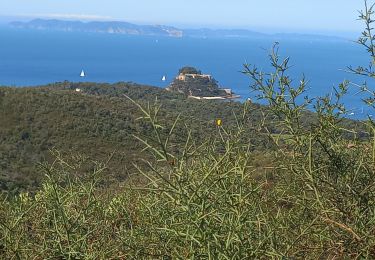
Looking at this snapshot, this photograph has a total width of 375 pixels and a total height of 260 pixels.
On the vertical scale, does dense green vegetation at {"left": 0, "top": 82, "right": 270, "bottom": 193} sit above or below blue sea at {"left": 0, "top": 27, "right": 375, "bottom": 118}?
above

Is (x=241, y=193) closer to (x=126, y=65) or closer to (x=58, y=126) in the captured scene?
(x=58, y=126)

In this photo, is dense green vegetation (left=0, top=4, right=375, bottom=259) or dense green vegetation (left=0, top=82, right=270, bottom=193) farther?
dense green vegetation (left=0, top=82, right=270, bottom=193)

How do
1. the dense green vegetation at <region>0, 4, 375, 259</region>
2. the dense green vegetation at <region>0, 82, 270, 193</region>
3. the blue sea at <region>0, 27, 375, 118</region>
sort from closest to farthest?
the dense green vegetation at <region>0, 4, 375, 259</region>
the dense green vegetation at <region>0, 82, 270, 193</region>
the blue sea at <region>0, 27, 375, 118</region>

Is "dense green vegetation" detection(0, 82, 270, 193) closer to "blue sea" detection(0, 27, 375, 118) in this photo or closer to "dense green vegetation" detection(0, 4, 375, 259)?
"dense green vegetation" detection(0, 4, 375, 259)

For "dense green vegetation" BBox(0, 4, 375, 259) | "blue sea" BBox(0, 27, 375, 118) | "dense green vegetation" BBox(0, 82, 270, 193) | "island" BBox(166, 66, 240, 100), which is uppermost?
"dense green vegetation" BBox(0, 4, 375, 259)

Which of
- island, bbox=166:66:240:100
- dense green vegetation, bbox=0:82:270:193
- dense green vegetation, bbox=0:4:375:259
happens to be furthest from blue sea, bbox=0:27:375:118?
dense green vegetation, bbox=0:4:375:259

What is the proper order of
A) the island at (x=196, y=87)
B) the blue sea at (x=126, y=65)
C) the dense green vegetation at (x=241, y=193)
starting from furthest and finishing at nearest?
the blue sea at (x=126, y=65) < the island at (x=196, y=87) < the dense green vegetation at (x=241, y=193)

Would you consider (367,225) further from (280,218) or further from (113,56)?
(113,56)

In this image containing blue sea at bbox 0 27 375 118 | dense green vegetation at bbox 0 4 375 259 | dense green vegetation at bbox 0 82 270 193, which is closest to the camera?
dense green vegetation at bbox 0 4 375 259

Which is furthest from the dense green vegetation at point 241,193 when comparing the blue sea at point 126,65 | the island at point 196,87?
the blue sea at point 126,65

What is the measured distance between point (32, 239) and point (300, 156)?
1365mm

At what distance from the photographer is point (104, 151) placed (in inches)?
1157

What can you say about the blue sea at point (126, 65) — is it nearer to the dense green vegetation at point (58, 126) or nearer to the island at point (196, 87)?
the island at point (196, 87)

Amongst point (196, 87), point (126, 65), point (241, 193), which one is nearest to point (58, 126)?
point (241, 193)
